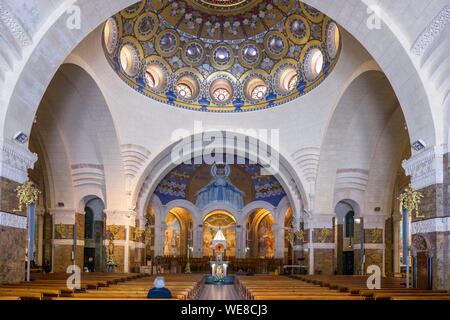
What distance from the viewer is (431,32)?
10.2 m

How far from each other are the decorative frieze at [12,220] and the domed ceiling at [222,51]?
9973 mm

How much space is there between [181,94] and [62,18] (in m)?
13.6

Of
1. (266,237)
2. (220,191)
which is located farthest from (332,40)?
(266,237)

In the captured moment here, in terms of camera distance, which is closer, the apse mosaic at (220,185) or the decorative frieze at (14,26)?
the decorative frieze at (14,26)

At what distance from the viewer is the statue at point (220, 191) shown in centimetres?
3312

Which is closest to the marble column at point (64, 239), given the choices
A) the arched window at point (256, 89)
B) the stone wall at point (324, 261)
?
the arched window at point (256, 89)

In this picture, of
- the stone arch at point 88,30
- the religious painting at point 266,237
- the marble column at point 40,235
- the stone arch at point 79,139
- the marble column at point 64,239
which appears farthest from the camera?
the religious painting at point 266,237

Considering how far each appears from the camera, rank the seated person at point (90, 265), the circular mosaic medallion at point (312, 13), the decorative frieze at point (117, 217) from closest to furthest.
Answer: the circular mosaic medallion at point (312, 13), the decorative frieze at point (117, 217), the seated person at point (90, 265)

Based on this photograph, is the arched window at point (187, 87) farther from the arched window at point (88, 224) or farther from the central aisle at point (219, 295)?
the central aisle at point (219, 295)

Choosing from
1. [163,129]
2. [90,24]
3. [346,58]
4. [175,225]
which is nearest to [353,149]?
[346,58]

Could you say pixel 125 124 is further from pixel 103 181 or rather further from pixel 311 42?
pixel 311 42

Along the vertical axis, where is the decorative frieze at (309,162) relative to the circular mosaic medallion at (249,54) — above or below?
below

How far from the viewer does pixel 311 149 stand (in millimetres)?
21859

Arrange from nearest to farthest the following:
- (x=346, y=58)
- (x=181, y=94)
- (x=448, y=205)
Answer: (x=448, y=205) < (x=346, y=58) < (x=181, y=94)
